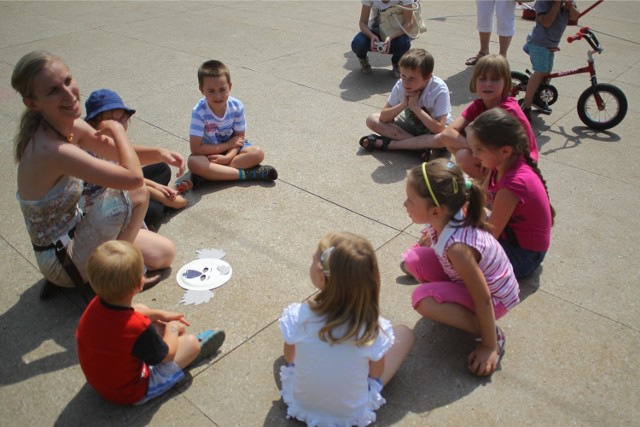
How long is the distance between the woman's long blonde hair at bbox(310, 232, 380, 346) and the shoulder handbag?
5.28 m

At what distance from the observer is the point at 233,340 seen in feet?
9.39

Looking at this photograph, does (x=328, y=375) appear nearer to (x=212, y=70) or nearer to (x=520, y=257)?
(x=520, y=257)

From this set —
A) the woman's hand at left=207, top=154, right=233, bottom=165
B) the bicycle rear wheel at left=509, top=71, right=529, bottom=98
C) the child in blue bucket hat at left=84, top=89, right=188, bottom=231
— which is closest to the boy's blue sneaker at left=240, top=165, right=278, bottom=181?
the woman's hand at left=207, top=154, right=233, bottom=165

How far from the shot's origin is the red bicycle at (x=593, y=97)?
5.38 metres

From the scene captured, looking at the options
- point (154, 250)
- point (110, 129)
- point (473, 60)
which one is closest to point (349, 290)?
point (154, 250)

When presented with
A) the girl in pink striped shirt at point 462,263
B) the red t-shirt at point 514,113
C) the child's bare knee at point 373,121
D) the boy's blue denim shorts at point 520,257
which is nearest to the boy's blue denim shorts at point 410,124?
the child's bare knee at point 373,121

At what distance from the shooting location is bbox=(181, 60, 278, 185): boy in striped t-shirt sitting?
4.24 meters

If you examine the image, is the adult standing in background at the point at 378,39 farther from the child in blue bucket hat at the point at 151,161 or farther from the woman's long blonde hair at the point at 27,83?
the woman's long blonde hair at the point at 27,83

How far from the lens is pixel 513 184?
2.99 metres

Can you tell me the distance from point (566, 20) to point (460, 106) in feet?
4.30

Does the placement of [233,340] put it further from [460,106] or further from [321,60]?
[321,60]

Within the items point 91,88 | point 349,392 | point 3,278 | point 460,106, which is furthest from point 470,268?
point 91,88

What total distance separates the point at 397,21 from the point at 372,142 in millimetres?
2553

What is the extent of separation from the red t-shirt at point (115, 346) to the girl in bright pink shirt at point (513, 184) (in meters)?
1.85
